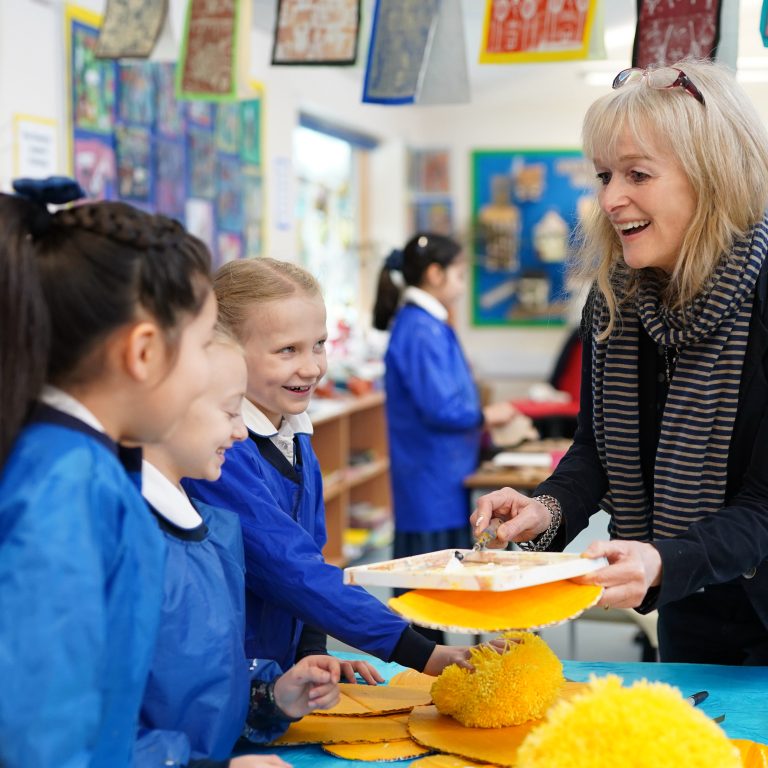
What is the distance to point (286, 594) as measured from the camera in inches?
55.2

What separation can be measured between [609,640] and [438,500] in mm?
1042

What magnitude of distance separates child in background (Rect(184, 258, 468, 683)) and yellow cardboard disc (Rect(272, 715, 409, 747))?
0.10 meters

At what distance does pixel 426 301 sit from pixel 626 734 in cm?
301

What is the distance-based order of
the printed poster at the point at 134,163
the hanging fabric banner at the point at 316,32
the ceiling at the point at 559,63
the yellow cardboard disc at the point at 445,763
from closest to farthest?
the yellow cardboard disc at the point at 445,763
the hanging fabric banner at the point at 316,32
the ceiling at the point at 559,63
the printed poster at the point at 134,163

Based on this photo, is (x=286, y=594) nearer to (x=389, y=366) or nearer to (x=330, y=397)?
(x=389, y=366)

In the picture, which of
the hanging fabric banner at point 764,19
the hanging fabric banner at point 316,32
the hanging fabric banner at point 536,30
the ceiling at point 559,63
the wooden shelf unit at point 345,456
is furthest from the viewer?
the wooden shelf unit at point 345,456

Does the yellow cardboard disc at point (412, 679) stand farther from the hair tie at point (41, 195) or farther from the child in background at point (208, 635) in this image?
the hair tie at point (41, 195)

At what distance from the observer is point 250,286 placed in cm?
159

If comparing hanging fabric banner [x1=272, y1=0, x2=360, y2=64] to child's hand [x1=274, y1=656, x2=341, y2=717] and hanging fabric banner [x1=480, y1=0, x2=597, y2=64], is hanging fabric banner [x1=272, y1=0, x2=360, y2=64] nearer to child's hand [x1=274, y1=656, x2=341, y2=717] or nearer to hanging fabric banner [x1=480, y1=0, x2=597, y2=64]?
hanging fabric banner [x1=480, y1=0, x2=597, y2=64]

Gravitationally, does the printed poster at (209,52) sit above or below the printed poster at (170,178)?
above

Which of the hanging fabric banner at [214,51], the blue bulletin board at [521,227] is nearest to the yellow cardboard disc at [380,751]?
the hanging fabric banner at [214,51]

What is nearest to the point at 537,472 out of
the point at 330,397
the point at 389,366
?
the point at 389,366

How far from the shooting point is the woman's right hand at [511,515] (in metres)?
1.51

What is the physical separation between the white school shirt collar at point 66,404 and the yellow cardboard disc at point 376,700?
0.59 m
